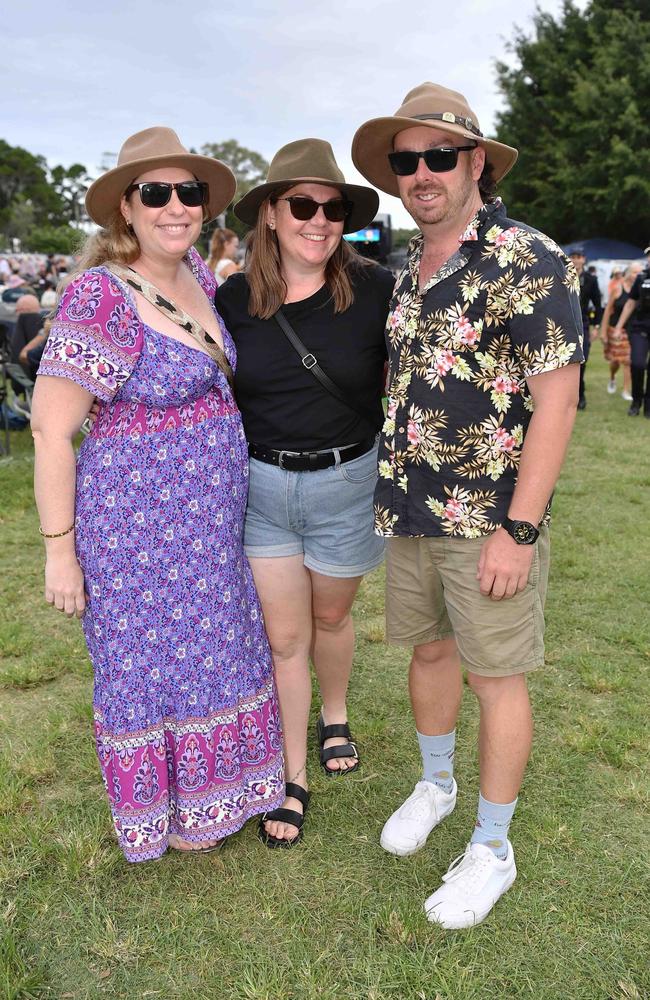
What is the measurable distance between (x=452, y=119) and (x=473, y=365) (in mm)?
649

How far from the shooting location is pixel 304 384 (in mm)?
2395

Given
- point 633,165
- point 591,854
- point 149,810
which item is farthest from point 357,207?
point 633,165

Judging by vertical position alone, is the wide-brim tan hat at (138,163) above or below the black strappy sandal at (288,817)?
above

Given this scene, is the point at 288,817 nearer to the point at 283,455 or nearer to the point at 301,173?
the point at 283,455

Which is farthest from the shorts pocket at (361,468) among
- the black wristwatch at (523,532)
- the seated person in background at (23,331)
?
the seated person in background at (23,331)

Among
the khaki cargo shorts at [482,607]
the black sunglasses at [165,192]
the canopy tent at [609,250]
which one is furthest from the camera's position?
the canopy tent at [609,250]

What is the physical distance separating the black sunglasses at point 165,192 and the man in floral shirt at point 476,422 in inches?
19.3

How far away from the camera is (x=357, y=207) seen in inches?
102

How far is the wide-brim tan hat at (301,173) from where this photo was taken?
2.38 metres

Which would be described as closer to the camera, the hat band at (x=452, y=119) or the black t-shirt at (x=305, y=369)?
the hat band at (x=452, y=119)

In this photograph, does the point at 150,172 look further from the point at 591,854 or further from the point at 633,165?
the point at 633,165

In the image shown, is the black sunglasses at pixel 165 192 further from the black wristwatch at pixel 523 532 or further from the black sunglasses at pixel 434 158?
the black wristwatch at pixel 523 532

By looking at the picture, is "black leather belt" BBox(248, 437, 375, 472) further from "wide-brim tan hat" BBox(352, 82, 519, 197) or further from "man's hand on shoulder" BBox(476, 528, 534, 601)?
"wide-brim tan hat" BBox(352, 82, 519, 197)

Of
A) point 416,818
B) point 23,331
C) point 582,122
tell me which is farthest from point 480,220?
point 582,122
